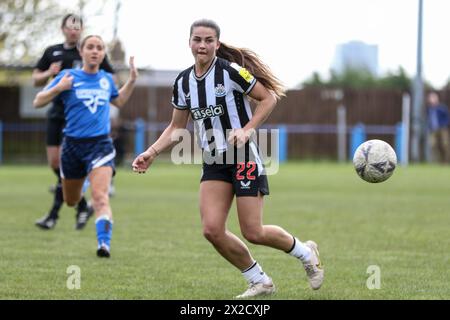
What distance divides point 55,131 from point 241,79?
17.4ft

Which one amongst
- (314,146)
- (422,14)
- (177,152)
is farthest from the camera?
(314,146)

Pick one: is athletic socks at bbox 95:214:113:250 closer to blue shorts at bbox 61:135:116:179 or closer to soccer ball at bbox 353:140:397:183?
blue shorts at bbox 61:135:116:179

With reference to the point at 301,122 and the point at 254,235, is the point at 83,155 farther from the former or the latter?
the point at 301,122

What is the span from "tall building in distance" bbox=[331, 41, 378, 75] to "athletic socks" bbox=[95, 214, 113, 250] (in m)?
32.6

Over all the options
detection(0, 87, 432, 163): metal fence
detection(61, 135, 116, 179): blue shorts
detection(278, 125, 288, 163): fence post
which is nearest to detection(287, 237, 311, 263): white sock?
detection(61, 135, 116, 179): blue shorts

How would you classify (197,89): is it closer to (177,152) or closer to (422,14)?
(177,152)

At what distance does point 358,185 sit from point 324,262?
10.9 metres

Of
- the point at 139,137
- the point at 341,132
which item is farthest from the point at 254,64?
the point at 341,132

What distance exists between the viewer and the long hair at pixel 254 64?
6805 mm

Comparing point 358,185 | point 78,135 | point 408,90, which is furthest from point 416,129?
point 78,135

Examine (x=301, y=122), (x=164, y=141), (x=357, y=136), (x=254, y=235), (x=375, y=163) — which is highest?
(x=164, y=141)

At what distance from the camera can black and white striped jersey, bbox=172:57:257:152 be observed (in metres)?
6.62

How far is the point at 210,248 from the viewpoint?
9.31 m

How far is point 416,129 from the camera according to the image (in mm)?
32312
